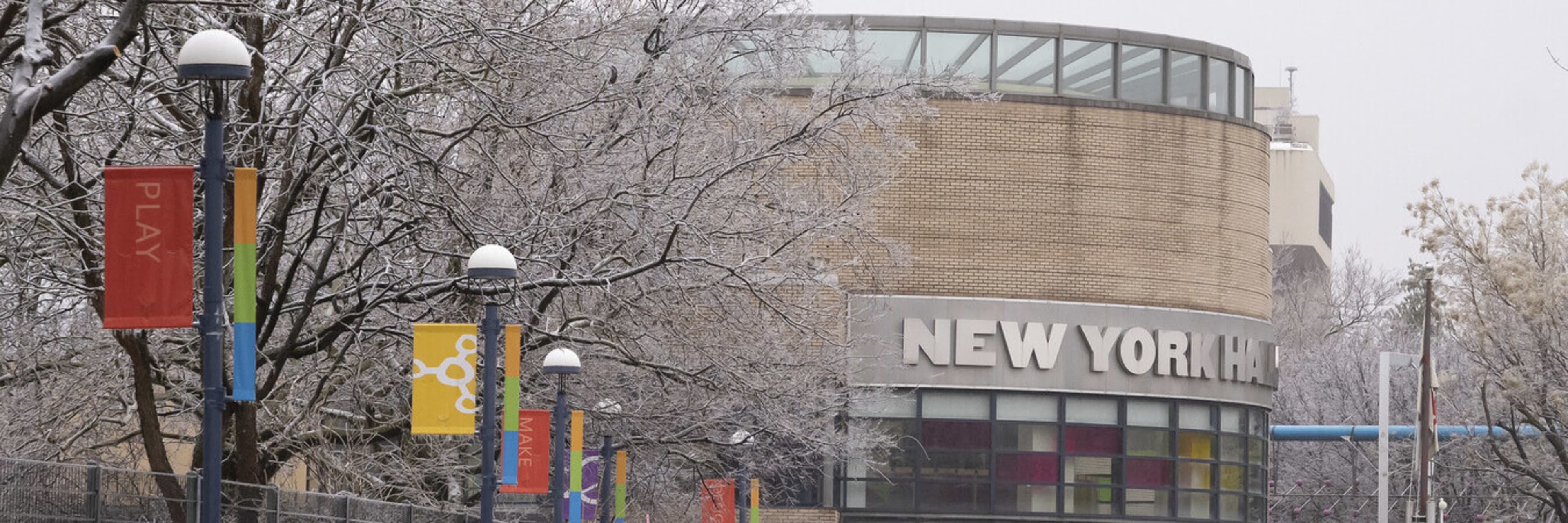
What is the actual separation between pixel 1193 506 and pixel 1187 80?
9.19 metres

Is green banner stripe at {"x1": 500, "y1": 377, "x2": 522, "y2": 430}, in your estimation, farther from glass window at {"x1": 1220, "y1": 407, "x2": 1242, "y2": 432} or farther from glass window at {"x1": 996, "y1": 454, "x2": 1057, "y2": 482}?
glass window at {"x1": 1220, "y1": 407, "x2": 1242, "y2": 432}

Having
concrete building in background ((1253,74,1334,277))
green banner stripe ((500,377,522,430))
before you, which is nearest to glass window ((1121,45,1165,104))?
green banner stripe ((500,377,522,430))

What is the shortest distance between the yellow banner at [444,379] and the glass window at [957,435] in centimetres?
2715

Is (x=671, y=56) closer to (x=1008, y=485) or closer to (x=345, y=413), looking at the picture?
(x=345, y=413)

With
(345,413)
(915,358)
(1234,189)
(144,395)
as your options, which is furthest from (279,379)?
(1234,189)

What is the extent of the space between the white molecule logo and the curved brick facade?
25.9m

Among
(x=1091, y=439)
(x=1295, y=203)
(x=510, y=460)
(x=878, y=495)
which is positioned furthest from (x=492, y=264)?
(x=1295, y=203)

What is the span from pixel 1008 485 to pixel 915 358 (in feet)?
10.9

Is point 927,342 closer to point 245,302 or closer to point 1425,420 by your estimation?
point 1425,420

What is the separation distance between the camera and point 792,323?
24109 millimetres

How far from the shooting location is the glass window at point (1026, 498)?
46375 millimetres

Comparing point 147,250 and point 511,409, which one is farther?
point 511,409

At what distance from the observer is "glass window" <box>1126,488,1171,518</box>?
154 ft

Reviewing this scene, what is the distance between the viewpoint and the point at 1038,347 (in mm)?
46312
